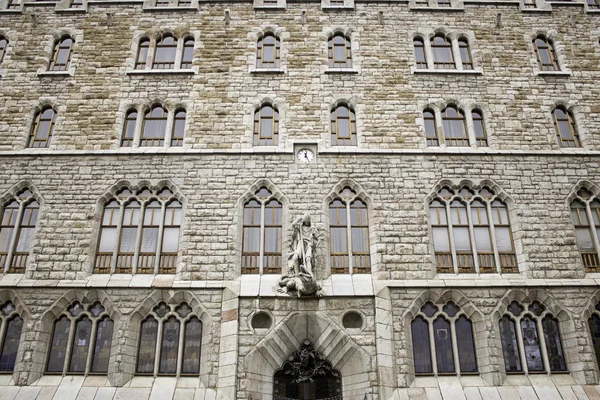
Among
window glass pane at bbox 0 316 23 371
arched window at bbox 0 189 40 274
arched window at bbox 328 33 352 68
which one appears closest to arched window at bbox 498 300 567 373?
arched window at bbox 328 33 352 68

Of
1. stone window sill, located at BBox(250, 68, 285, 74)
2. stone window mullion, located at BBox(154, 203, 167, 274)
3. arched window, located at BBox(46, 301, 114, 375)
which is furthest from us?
stone window sill, located at BBox(250, 68, 285, 74)

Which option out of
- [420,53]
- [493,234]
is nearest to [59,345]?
[493,234]

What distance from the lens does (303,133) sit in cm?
1353

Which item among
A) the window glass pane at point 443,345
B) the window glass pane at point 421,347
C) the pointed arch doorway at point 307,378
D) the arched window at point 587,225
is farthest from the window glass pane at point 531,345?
the pointed arch doorway at point 307,378

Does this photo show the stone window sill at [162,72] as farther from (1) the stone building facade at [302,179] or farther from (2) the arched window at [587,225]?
(2) the arched window at [587,225]

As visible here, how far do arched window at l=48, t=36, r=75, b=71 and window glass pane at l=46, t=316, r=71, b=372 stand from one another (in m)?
7.46

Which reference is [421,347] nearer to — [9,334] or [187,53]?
[9,334]

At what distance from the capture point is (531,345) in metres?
11.7

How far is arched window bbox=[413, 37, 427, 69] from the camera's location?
48.4 feet

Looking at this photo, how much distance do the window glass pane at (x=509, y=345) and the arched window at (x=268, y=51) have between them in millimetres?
9202

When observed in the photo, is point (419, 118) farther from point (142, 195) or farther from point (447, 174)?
point (142, 195)

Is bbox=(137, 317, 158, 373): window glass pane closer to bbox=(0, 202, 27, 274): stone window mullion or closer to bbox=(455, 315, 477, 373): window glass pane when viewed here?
bbox=(0, 202, 27, 274): stone window mullion

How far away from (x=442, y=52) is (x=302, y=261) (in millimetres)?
7895

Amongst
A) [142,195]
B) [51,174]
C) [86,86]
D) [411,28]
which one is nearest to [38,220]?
[51,174]
